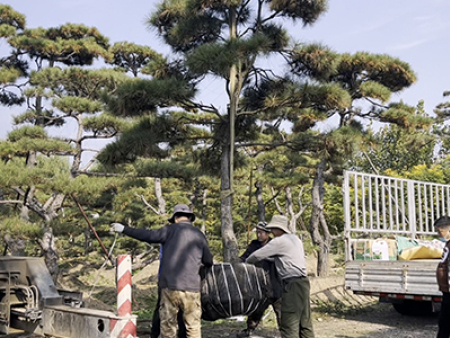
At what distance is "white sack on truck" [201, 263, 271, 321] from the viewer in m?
5.27

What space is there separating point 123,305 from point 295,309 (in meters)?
1.71

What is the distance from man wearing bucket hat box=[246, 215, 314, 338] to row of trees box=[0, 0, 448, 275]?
2.47m

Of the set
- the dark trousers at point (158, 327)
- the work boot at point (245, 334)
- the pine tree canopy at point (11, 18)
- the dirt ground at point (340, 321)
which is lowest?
the dirt ground at point (340, 321)

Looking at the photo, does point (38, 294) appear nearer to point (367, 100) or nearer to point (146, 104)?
point (146, 104)

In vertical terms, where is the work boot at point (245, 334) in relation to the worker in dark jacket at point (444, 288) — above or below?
below

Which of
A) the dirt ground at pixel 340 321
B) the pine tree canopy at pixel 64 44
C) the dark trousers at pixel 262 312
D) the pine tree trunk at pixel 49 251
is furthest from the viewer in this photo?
the pine tree canopy at pixel 64 44

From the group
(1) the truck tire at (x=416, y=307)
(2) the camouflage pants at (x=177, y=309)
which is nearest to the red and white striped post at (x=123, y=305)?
(2) the camouflage pants at (x=177, y=309)

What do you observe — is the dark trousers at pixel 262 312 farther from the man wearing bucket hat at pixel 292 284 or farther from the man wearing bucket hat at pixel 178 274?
the man wearing bucket hat at pixel 178 274

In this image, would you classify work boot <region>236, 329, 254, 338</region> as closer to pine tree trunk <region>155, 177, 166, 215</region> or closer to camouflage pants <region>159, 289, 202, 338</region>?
camouflage pants <region>159, 289, 202, 338</region>

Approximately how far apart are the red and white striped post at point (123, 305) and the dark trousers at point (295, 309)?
4.97ft

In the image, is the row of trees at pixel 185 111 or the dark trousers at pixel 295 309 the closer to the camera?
the dark trousers at pixel 295 309

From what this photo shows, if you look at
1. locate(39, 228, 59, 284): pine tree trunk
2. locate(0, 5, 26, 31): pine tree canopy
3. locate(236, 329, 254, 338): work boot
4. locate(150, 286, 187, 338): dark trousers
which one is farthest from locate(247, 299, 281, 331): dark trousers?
locate(0, 5, 26, 31): pine tree canopy

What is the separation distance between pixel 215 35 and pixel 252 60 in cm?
127

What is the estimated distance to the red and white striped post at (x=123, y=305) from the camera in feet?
14.2
